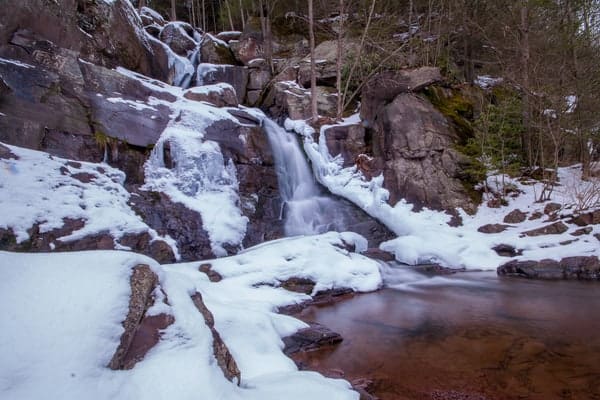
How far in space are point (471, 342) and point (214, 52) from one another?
1814 cm

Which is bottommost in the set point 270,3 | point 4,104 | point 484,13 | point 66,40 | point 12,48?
point 4,104

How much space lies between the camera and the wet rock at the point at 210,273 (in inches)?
247

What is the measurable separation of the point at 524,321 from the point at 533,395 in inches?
87.0

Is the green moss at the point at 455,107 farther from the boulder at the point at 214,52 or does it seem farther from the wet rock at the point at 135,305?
the wet rock at the point at 135,305

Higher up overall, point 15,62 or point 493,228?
point 15,62

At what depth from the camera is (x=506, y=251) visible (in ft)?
29.2

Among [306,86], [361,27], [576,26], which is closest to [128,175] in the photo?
[306,86]

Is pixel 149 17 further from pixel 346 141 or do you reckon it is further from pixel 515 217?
pixel 515 217

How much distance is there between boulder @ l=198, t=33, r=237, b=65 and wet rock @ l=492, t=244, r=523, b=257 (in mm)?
15447

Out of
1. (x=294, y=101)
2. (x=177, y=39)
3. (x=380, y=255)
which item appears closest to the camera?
(x=380, y=255)

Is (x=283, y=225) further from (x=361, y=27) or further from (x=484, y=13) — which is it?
(x=361, y=27)

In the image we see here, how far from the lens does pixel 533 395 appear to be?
3.03 metres

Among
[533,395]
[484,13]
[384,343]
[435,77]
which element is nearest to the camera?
[533,395]

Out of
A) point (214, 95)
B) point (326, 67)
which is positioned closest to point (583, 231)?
point (214, 95)
